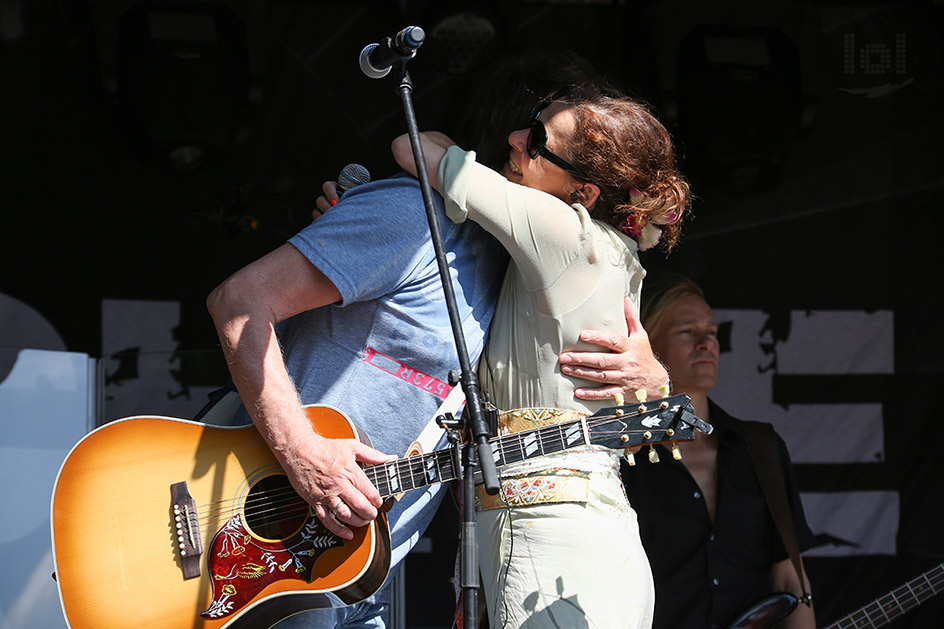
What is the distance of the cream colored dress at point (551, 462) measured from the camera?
65.2 inches

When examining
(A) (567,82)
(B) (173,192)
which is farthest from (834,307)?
(B) (173,192)

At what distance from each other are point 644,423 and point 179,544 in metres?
1.03

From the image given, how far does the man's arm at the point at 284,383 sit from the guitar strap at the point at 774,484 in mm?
2198

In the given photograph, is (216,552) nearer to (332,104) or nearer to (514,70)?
(514,70)

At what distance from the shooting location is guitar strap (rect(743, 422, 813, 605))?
131 inches

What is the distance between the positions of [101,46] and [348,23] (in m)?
1.00

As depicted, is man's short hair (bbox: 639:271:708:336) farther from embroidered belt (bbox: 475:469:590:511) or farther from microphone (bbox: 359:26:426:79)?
microphone (bbox: 359:26:426:79)

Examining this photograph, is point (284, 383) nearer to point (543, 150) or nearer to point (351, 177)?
point (351, 177)

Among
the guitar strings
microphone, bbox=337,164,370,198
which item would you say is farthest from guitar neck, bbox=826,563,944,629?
microphone, bbox=337,164,370,198

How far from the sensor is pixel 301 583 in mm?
1779

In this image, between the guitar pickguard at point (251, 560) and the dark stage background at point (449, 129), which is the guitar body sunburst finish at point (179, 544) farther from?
the dark stage background at point (449, 129)

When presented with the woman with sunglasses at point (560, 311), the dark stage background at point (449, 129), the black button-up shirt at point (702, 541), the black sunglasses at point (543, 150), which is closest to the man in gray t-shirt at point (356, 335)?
the woman with sunglasses at point (560, 311)

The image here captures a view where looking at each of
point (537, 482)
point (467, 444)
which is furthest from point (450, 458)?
point (467, 444)

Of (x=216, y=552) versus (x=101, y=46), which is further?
(x=101, y=46)
